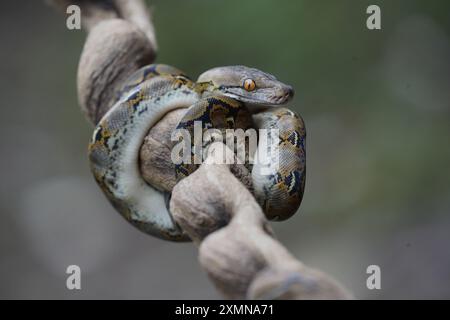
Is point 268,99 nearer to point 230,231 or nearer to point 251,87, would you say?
point 251,87

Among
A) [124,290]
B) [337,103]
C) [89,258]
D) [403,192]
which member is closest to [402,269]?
[403,192]

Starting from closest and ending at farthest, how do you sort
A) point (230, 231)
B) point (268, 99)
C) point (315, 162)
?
point (230, 231)
point (268, 99)
point (315, 162)

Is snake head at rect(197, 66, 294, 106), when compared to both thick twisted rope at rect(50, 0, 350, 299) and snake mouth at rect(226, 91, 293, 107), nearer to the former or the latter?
snake mouth at rect(226, 91, 293, 107)

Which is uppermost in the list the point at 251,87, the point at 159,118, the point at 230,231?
the point at 251,87

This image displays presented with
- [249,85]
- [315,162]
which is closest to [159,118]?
[249,85]

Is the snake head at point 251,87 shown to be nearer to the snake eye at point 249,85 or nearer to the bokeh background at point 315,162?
the snake eye at point 249,85

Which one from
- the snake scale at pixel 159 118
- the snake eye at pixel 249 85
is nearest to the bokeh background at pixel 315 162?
the snake scale at pixel 159 118

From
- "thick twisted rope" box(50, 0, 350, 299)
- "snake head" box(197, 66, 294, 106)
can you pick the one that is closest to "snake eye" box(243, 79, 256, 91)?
"snake head" box(197, 66, 294, 106)

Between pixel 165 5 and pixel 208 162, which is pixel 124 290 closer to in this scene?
pixel 165 5
